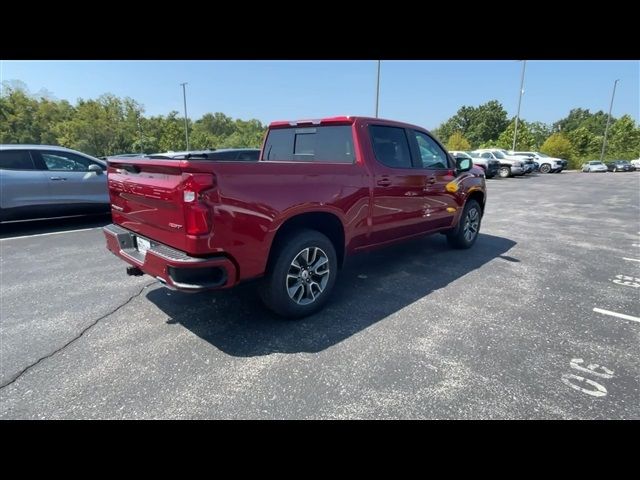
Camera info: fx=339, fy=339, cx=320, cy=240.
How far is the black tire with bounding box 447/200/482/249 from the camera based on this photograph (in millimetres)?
5598

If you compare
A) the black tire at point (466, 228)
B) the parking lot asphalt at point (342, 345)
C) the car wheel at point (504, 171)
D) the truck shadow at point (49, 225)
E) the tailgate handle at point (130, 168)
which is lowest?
the parking lot asphalt at point (342, 345)

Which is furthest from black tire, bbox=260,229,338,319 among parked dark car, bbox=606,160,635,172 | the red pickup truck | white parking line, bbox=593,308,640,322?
parked dark car, bbox=606,160,635,172

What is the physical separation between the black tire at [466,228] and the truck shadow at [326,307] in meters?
0.42

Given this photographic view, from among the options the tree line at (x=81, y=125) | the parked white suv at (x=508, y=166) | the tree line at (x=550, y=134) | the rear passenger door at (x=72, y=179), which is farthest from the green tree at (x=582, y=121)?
the rear passenger door at (x=72, y=179)

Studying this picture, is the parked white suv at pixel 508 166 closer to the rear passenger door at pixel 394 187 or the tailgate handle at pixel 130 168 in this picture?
the rear passenger door at pixel 394 187

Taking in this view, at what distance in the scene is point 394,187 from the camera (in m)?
4.03

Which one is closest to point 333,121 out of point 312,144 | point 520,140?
point 312,144

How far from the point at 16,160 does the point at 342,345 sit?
23.9 ft

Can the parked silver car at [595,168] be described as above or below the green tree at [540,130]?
below

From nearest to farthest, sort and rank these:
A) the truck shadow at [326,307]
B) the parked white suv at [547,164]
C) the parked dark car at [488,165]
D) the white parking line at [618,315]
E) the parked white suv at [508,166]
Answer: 1. the truck shadow at [326,307]
2. the white parking line at [618,315]
3. the parked dark car at [488,165]
4. the parked white suv at [508,166]
5. the parked white suv at [547,164]

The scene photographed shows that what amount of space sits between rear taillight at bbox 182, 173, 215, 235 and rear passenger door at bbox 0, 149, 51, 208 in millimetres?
6035

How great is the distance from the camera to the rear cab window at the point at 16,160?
6305 mm

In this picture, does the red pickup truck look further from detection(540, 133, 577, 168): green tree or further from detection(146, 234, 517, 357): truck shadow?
detection(540, 133, 577, 168): green tree
